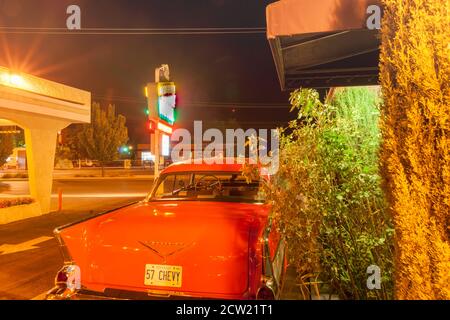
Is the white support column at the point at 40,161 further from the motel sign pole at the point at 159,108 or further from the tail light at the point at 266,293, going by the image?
the tail light at the point at 266,293

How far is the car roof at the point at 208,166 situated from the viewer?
519 cm

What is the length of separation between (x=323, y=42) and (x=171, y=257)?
3.36m

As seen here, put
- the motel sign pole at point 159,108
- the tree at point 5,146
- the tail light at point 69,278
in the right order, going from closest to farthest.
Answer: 1. the tail light at point 69,278
2. the motel sign pole at point 159,108
3. the tree at point 5,146

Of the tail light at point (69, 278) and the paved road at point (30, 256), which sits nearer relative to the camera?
the tail light at point (69, 278)

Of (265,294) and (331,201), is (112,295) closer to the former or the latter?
(265,294)

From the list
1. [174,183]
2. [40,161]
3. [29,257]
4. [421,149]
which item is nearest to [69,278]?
[174,183]

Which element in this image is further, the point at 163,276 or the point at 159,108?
the point at 159,108

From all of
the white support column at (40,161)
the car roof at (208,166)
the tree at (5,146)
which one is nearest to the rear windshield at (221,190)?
the car roof at (208,166)

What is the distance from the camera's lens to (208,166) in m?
5.30

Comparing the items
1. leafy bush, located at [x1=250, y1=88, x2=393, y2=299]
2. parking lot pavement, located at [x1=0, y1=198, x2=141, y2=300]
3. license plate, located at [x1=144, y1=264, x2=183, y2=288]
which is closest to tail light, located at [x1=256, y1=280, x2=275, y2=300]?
leafy bush, located at [x1=250, y1=88, x2=393, y2=299]

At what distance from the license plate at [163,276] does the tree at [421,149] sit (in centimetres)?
161
